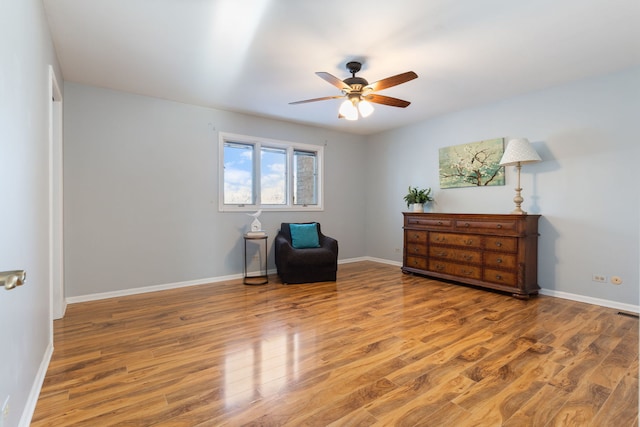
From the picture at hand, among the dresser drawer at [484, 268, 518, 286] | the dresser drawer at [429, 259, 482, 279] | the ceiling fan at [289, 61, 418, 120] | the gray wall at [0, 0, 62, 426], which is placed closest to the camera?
the gray wall at [0, 0, 62, 426]

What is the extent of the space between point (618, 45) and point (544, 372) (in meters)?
2.97

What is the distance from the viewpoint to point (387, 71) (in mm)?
3387

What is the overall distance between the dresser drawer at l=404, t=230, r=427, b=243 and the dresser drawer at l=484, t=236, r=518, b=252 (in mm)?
930

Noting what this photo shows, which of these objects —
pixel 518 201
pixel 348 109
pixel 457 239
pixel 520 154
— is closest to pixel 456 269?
pixel 457 239

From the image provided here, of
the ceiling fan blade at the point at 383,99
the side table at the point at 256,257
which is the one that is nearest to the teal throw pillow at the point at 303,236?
the side table at the point at 256,257

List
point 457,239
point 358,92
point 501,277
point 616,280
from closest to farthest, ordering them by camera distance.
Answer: point 358,92 < point 616,280 < point 501,277 < point 457,239

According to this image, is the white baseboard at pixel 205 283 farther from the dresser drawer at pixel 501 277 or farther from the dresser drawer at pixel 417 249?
the dresser drawer at pixel 417 249

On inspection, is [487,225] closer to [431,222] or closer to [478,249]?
[478,249]

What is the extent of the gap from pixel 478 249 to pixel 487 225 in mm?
343

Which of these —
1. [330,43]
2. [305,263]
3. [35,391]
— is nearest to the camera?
[35,391]

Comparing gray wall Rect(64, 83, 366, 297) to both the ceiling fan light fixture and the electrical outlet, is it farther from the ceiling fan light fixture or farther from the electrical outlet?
the electrical outlet

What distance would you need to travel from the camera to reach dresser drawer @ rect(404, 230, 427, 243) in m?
4.80

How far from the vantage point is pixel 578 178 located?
3.66m

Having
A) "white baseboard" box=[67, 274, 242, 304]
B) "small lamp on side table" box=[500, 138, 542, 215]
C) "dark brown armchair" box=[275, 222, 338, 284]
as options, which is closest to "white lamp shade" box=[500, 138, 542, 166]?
"small lamp on side table" box=[500, 138, 542, 215]
